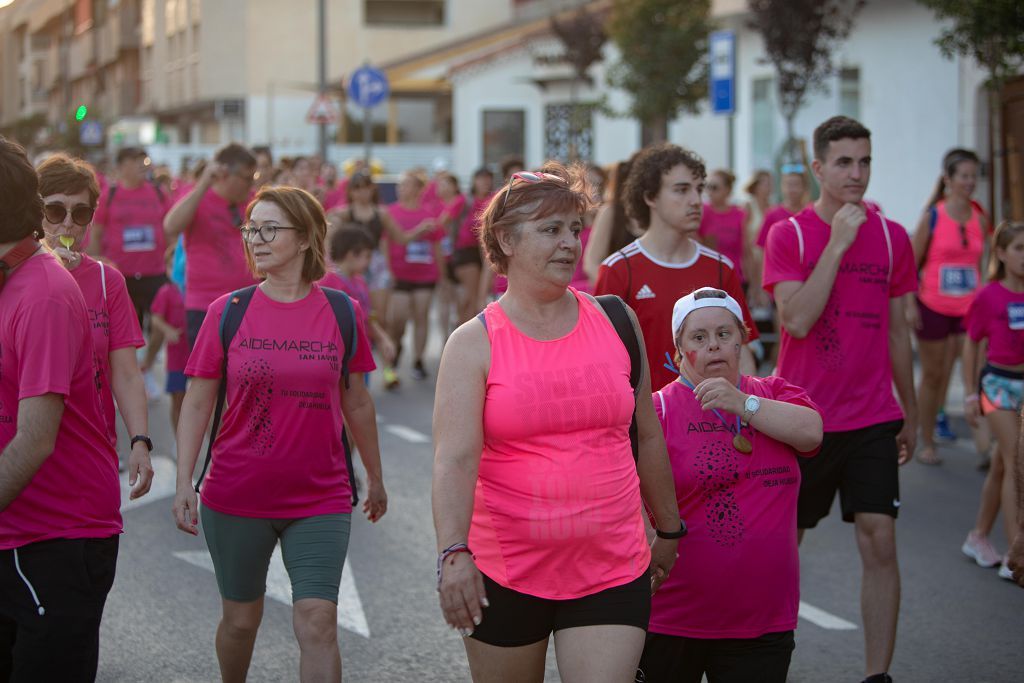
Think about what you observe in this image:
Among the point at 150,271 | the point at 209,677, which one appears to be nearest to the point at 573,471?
the point at 209,677

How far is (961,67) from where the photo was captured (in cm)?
2077

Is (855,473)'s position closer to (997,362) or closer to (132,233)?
(997,362)

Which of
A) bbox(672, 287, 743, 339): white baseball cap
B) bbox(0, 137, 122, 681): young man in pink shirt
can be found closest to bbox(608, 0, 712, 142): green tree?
bbox(672, 287, 743, 339): white baseball cap

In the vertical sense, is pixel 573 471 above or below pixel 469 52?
below

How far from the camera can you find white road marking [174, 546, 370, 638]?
21.7ft

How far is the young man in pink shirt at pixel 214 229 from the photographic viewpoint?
29.8 feet

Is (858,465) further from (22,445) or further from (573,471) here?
(22,445)

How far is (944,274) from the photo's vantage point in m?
10.8

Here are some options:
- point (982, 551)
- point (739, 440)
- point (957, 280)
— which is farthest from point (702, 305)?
point (957, 280)

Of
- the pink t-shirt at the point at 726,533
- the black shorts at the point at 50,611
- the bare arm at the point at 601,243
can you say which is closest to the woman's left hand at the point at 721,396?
the pink t-shirt at the point at 726,533

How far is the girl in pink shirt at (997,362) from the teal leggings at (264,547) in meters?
3.89

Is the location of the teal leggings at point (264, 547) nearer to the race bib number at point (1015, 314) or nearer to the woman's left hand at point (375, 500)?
the woman's left hand at point (375, 500)

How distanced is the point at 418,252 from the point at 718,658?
11197 millimetres

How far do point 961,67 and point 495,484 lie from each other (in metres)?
18.5
